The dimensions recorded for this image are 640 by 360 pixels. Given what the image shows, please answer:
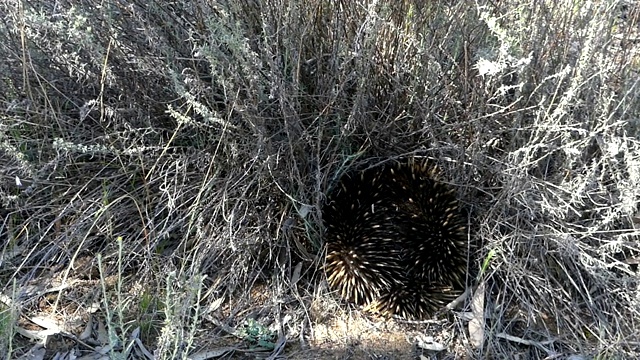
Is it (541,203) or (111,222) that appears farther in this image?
(111,222)

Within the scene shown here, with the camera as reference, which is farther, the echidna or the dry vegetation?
the echidna

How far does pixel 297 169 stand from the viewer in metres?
2.71

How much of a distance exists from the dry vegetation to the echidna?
0.26 feet

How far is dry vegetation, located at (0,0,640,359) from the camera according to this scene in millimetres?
2609

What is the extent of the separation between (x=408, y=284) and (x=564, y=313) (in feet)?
2.16

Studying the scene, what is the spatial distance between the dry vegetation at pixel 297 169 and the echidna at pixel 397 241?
0.26 feet

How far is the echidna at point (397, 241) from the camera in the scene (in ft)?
9.05

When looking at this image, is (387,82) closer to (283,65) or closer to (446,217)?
(283,65)

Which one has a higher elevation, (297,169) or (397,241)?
(297,169)

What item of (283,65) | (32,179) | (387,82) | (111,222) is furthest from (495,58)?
(32,179)

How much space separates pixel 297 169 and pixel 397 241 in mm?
550

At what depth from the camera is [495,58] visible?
8.70ft

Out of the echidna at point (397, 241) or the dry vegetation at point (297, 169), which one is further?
the echidna at point (397, 241)

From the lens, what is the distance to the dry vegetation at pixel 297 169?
8.56 ft
